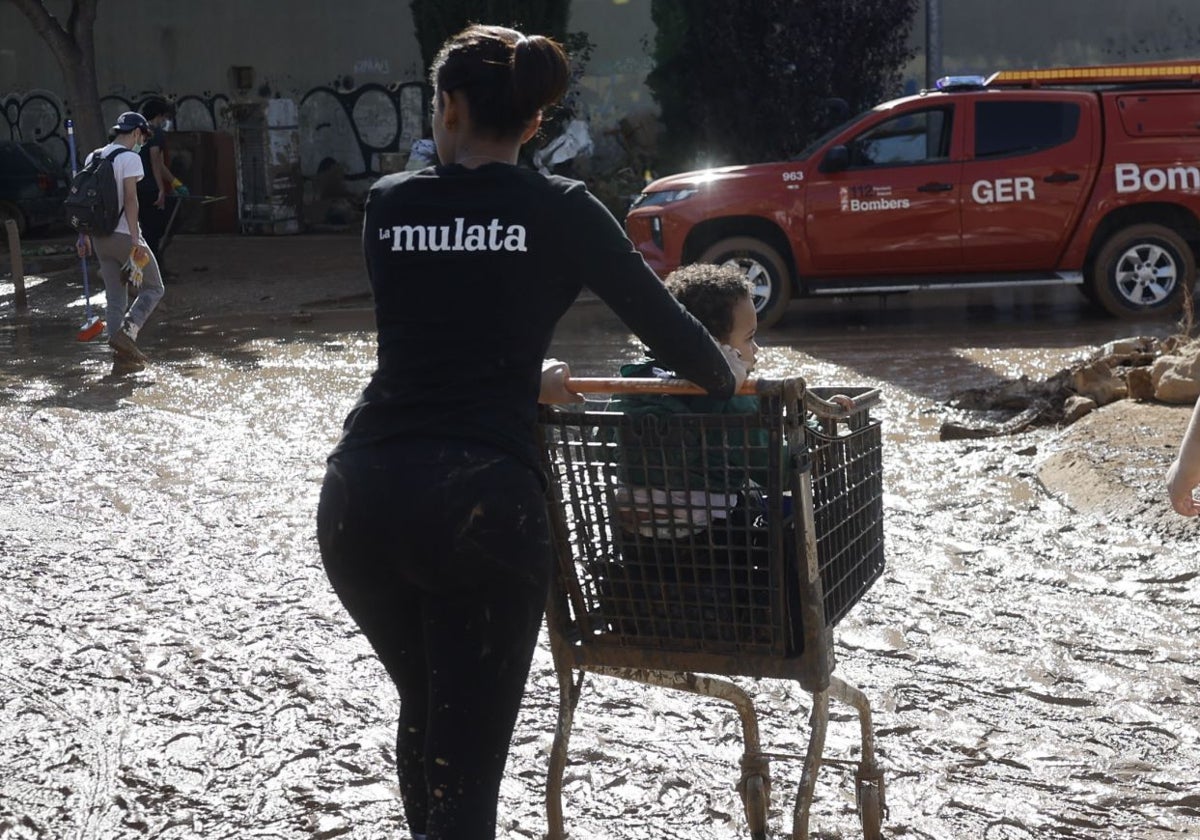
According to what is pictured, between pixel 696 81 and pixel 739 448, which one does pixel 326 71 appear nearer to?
pixel 696 81

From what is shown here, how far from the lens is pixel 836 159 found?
12.7 metres

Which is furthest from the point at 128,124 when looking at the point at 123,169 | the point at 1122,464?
the point at 1122,464

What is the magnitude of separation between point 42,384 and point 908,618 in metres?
7.95

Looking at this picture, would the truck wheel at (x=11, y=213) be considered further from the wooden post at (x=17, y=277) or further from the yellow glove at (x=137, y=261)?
the yellow glove at (x=137, y=261)

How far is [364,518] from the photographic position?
2.58m

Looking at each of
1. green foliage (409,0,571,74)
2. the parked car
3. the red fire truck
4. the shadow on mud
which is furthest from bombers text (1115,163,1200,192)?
the parked car

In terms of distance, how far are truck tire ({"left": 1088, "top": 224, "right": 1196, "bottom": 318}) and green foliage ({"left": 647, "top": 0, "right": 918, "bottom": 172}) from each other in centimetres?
576

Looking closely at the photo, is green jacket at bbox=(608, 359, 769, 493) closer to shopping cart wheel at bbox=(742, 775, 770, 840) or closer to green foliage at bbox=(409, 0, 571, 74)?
shopping cart wheel at bbox=(742, 775, 770, 840)

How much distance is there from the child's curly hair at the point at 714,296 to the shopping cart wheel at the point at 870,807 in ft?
3.85

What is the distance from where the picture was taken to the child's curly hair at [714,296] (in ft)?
10.6

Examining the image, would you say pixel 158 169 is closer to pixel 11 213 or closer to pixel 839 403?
pixel 11 213

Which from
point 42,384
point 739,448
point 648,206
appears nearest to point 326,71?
point 648,206

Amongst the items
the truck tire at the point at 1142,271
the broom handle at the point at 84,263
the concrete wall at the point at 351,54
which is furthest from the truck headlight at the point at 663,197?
the concrete wall at the point at 351,54

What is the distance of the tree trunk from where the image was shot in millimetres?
18812
